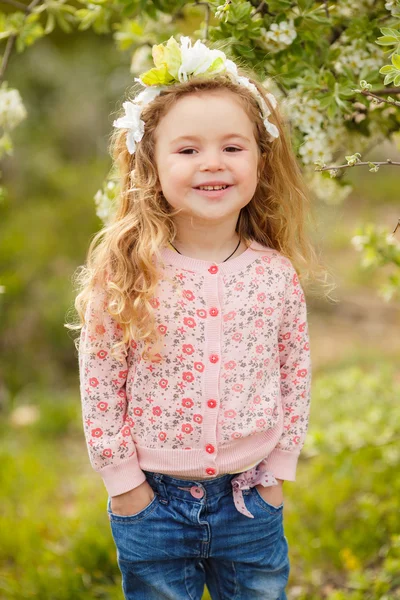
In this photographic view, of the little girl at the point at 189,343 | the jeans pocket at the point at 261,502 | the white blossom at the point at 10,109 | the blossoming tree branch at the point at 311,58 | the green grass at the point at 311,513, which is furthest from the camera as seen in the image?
the green grass at the point at 311,513

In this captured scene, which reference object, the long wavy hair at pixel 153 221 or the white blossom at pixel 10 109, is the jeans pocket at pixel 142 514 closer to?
the long wavy hair at pixel 153 221

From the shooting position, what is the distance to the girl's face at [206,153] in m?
1.68

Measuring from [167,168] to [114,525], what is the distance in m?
0.87

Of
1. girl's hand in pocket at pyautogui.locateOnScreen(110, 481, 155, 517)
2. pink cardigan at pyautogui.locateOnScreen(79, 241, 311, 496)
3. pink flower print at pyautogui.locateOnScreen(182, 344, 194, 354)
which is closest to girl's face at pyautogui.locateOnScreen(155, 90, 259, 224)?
pink cardigan at pyautogui.locateOnScreen(79, 241, 311, 496)

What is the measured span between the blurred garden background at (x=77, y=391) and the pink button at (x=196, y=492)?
798 mm

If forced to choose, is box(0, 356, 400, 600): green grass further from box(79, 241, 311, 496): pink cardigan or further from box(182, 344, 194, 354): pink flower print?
box(182, 344, 194, 354): pink flower print

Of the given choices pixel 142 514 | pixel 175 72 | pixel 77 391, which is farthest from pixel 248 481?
pixel 77 391

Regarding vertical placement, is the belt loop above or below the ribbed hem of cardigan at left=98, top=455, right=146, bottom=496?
below

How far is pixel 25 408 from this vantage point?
4617mm

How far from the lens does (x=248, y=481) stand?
183cm

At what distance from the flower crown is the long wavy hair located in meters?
0.02

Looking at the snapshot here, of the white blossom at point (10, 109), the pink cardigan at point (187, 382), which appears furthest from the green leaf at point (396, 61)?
the white blossom at point (10, 109)

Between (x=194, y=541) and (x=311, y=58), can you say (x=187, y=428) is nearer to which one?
(x=194, y=541)

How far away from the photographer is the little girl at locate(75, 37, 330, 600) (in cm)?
171
